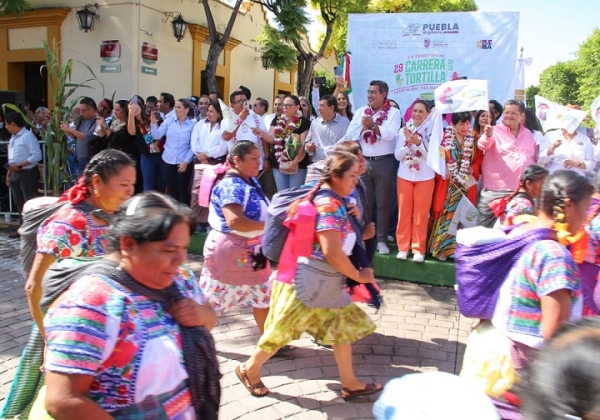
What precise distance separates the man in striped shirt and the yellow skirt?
371 cm

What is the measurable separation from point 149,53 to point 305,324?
37.9ft

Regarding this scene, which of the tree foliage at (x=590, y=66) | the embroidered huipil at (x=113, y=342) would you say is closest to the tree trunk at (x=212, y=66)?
the embroidered huipil at (x=113, y=342)

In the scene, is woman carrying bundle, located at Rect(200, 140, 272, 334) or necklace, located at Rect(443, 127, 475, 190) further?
necklace, located at Rect(443, 127, 475, 190)

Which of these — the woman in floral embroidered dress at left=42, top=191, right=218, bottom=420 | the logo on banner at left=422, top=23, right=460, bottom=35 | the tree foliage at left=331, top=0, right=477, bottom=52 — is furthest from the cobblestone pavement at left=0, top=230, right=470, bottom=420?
the tree foliage at left=331, top=0, right=477, bottom=52

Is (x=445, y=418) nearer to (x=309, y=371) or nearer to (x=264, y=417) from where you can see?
(x=264, y=417)

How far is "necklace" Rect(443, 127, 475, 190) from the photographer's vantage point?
648 centimetres

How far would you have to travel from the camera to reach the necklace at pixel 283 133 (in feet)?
24.7

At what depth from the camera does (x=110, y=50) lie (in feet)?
43.8

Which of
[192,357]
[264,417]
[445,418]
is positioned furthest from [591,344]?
[264,417]

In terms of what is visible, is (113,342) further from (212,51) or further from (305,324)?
(212,51)

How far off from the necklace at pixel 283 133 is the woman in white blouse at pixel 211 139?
2.50 feet

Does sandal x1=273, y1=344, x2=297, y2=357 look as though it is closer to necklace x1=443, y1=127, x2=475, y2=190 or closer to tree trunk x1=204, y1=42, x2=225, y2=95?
necklace x1=443, y1=127, x2=475, y2=190

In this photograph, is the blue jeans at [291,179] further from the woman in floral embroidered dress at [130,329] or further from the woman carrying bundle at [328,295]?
the woman in floral embroidered dress at [130,329]

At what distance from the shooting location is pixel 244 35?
18.2 m
